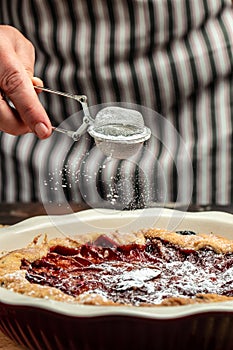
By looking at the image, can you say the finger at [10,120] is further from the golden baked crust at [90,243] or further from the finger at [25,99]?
the golden baked crust at [90,243]

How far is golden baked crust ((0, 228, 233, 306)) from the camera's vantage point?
3.84 feet

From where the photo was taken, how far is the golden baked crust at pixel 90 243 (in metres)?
1.17

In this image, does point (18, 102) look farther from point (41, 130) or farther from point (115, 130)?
point (115, 130)

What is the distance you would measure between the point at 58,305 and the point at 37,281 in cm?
21

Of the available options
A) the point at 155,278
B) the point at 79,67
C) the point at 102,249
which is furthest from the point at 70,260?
the point at 79,67

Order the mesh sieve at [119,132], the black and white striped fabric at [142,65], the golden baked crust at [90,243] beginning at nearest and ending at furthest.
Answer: the golden baked crust at [90,243]
the mesh sieve at [119,132]
the black and white striped fabric at [142,65]

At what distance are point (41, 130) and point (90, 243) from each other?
0.24m

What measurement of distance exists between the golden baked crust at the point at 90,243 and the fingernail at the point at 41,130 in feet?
0.69

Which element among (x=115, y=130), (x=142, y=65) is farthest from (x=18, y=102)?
(x=142, y=65)

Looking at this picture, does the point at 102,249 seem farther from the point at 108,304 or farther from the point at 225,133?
the point at 225,133

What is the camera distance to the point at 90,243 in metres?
1.46

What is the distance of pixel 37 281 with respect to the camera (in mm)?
1280

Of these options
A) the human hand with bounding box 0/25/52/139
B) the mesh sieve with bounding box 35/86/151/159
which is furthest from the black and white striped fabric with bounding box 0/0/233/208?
the mesh sieve with bounding box 35/86/151/159

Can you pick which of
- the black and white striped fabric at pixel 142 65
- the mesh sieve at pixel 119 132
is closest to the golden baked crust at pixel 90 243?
the mesh sieve at pixel 119 132
